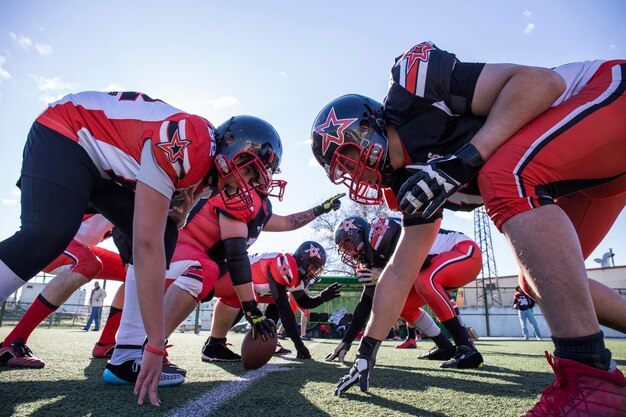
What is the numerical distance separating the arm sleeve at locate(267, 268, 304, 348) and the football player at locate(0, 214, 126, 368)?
217 cm

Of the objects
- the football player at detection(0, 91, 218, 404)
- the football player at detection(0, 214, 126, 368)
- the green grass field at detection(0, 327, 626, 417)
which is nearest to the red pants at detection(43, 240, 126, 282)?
the football player at detection(0, 214, 126, 368)

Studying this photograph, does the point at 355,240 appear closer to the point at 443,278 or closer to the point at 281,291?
the point at 443,278

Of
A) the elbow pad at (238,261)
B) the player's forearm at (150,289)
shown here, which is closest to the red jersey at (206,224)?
the elbow pad at (238,261)

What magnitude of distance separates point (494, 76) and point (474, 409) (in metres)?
1.67

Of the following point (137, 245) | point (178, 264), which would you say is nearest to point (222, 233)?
point (178, 264)

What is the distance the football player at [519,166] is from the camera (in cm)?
135

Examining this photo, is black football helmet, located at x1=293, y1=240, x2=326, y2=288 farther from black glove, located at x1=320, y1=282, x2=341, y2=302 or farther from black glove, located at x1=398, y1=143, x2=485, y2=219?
black glove, located at x1=398, y1=143, x2=485, y2=219

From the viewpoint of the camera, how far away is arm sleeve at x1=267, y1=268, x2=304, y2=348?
18.5 feet

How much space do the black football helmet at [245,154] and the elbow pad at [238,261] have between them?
133 cm

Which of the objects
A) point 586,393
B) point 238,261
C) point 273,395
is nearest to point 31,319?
point 238,261

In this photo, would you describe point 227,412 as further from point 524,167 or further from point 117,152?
point 524,167

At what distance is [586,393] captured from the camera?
129 cm

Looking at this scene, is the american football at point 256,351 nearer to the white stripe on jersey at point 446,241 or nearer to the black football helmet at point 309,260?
the white stripe on jersey at point 446,241

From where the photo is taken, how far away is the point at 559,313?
135 centimetres
